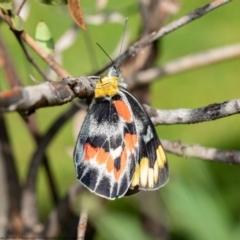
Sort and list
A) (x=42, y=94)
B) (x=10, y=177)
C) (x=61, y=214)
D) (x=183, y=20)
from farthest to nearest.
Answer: (x=10, y=177)
(x=61, y=214)
(x=183, y=20)
(x=42, y=94)

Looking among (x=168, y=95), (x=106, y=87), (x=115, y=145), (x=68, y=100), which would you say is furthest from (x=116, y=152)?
(x=168, y=95)

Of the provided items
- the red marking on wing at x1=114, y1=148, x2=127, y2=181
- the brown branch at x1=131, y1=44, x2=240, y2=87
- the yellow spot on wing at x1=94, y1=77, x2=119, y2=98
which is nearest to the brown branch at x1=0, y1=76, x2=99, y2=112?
the yellow spot on wing at x1=94, y1=77, x2=119, y2=98

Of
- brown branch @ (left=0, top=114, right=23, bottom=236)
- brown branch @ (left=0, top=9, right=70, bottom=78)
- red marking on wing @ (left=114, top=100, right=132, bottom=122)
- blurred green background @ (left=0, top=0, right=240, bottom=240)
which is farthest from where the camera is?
blurred green background @ (left=0, top=0, right=240, bottom=240)

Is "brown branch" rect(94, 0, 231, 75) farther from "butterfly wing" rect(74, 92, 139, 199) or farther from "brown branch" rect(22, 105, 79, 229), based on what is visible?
"brown branch" rect(22, 105, 79, 229)

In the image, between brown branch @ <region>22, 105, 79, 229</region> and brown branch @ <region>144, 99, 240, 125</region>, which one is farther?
brown branch @ <region>22, 105, 79, 229</region>

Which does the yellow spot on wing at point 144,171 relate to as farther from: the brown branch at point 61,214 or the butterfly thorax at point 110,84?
the brown branch at point 61,214

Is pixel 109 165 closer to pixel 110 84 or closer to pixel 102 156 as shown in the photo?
pixel 102 156
